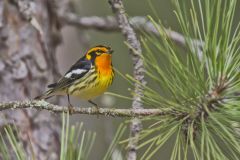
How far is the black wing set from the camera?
10.7 ft

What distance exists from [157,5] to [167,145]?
62.1 inches

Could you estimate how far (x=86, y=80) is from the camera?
129 inches

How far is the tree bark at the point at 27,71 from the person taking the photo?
3189 mm

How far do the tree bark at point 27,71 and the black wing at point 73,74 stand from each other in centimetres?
17

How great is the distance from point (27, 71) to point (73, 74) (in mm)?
293

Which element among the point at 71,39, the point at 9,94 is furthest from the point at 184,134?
the point at 71,39

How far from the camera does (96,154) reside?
627 cm

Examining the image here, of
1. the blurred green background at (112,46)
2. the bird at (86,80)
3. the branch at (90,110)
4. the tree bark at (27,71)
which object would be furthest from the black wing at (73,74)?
the blurred green background at (112,46)

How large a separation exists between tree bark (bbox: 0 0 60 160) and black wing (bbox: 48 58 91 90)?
0.17 meters

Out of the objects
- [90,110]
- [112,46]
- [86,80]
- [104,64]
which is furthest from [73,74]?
[112,46]

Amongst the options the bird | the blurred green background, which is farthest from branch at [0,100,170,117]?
the blurred green background

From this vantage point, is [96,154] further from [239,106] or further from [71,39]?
[239,106]

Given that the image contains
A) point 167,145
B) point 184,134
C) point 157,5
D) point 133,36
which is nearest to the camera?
point 184,134

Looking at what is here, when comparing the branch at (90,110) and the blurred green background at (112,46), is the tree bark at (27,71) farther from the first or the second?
the blurred green background at (112,46)
